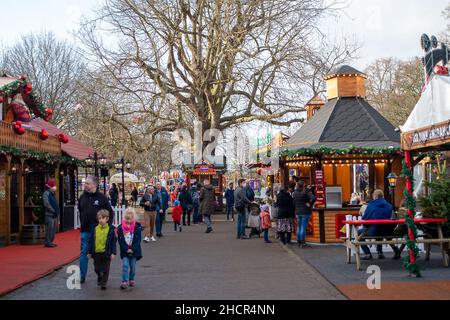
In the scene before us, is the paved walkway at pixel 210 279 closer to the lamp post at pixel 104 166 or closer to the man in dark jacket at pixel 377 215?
the man in dark jacket at pixel 377 215

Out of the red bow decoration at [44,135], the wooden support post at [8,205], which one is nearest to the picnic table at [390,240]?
the wooden support post at [8,205]

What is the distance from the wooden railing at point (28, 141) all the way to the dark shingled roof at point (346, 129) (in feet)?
26.5

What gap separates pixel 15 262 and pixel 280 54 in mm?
20078

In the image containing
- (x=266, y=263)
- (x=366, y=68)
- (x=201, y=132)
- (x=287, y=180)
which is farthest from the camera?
(x=366, y=68)

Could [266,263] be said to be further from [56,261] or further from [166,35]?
[166,35]

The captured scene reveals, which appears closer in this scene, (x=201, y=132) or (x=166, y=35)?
(x=166, y=35)

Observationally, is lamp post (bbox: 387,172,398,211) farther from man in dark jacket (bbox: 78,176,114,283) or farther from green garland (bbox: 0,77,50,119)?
green garland (bbox: 0,77,50,119)

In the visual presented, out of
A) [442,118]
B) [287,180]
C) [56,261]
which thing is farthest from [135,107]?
[442,118]

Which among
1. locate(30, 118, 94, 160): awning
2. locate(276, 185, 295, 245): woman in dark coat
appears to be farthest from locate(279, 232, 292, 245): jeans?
locate(30, 118, 94, 160): awning

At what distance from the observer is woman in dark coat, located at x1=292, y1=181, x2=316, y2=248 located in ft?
53.6

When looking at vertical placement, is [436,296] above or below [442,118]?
below

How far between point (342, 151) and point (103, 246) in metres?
8.74

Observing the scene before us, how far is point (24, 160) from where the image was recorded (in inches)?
767
